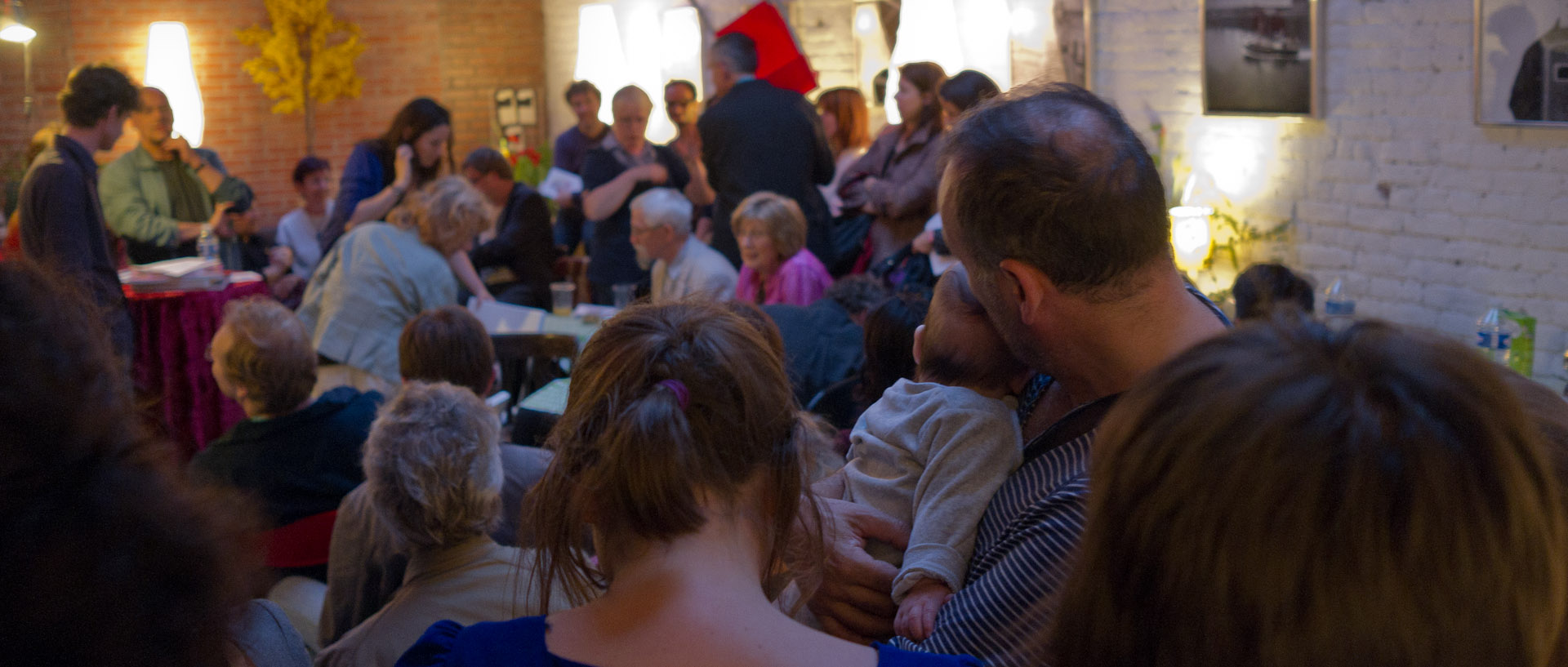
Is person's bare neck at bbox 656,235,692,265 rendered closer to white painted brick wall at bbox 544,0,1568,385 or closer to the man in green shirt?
white painted brick wall at bbox 544,0,1568,385

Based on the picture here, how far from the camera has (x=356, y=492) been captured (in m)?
2.52

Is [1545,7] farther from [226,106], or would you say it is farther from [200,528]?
[226,106]

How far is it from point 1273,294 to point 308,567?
8.18 ft

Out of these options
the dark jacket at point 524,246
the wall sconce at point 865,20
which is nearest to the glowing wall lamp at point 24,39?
the dark jacket at point 524,246

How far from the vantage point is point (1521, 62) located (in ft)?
11.7

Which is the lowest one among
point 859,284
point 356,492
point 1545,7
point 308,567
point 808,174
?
point 308,567

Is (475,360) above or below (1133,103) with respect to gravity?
below

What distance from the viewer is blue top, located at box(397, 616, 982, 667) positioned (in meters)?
0.96

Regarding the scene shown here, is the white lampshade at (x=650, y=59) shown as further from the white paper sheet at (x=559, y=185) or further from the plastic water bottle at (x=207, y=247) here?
the plastic water bottle at (x=207, y=247)

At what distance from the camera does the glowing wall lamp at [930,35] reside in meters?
7.07

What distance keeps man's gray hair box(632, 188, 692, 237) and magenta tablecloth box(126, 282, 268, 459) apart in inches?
73.5

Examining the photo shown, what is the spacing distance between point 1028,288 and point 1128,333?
4.3 inches

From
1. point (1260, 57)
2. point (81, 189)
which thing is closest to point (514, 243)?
point (81, 189)

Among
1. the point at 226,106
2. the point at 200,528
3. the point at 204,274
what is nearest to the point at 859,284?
the point at 204,274
